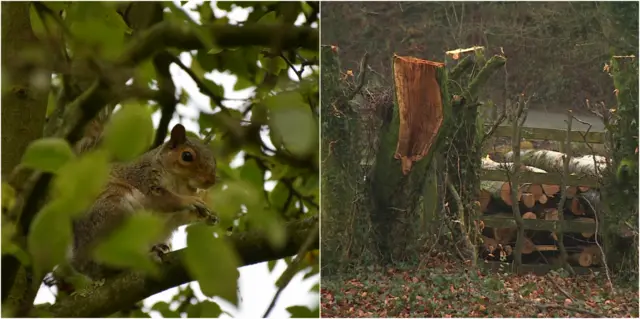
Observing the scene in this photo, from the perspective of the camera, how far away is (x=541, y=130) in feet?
4.99

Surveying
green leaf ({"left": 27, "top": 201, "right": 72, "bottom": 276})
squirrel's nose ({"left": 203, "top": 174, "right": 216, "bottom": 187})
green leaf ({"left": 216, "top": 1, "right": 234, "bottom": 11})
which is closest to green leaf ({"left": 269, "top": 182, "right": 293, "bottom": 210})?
squirrel's nose ({"left": 203, "top": 174, "right": 216, "bottom": 187})

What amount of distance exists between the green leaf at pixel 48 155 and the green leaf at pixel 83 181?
0.05m

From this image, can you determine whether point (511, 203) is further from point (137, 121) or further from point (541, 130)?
point (137, 121)

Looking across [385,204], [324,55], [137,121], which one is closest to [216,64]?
[324,55]

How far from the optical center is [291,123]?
19.3 inches

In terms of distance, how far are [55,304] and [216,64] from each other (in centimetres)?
59

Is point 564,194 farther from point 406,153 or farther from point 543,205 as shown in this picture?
point 406,153

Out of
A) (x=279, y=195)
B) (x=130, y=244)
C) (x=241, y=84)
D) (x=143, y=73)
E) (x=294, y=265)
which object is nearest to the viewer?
(x=130, y=244)

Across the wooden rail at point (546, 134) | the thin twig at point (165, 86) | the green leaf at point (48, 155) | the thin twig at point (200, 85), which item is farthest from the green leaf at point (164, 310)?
the green leaf at point (48, 155)

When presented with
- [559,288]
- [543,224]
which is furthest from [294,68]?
[559,288]

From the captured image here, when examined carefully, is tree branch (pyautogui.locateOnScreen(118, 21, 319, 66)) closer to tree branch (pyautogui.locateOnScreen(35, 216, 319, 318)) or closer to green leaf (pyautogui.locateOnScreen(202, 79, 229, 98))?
green leaf (pyautogui.locateOnScreen(202, 79, 229, 98))

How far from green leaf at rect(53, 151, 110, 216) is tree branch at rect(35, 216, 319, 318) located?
28.5 inches

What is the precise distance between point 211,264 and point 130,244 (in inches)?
2.1

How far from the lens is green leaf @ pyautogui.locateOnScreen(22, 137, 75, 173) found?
48 centimetres
